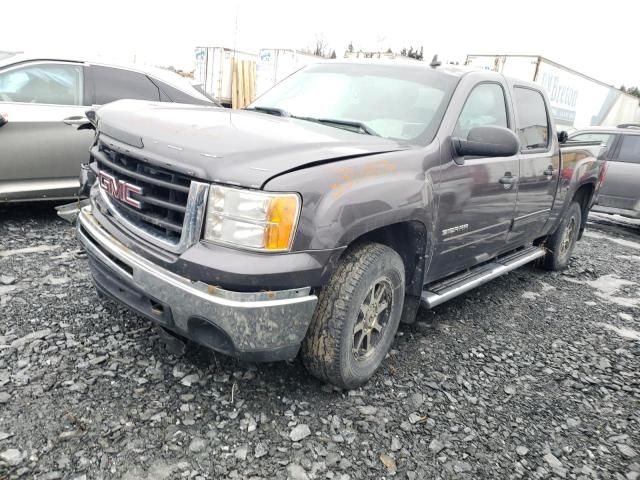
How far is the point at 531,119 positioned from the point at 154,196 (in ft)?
10.4

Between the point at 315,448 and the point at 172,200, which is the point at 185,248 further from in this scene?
the point at 315,448

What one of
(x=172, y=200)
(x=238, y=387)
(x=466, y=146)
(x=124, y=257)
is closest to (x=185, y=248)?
(x=172, y=200)

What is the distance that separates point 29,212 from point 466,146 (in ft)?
14.9

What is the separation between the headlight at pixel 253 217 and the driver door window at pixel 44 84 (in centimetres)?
357

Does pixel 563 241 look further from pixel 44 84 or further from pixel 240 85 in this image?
pixel 240 85

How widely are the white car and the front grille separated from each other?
7.20ft

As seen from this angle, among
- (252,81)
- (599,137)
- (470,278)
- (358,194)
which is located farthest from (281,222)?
(252,81)

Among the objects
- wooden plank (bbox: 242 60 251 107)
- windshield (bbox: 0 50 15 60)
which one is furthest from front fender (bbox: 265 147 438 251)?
wooden plank (bbox: 242 60 251 107)

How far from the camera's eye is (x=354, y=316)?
245 centimetres

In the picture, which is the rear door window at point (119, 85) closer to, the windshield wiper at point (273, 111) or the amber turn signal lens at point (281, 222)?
the windshield wiper at point (273, 111)

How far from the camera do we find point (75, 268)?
12.8ft

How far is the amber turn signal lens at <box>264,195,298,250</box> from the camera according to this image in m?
2.06

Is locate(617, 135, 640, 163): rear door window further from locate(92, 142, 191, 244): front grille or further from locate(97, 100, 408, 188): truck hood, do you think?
locate(92, 142, 191, 244): front grille

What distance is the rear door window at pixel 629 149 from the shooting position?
8.20m
